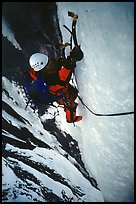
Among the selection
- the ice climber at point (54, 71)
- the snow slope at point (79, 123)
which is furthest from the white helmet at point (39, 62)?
the snow slope at point (79, 123)

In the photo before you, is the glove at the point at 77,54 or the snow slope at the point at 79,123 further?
the glove at the point at 77,54

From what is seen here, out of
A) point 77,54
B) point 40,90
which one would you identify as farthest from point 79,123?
point 77,54

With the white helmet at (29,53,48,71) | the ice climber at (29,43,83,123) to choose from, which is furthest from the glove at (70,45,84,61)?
the white helmet at (29,53,48,71)

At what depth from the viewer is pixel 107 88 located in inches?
62.1

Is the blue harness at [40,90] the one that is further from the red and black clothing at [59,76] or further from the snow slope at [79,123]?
the snow slope at [79,123]

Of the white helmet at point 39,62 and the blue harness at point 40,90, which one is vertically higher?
the white helmet at point 39,62

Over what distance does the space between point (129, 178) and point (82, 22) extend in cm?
116

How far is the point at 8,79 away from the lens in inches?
76.0

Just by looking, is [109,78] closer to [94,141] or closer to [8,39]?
[94,141]

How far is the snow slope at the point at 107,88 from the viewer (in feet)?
4.35

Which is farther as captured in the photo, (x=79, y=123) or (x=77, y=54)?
(x=79, y=123)

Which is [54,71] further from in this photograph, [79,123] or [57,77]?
[79,123]

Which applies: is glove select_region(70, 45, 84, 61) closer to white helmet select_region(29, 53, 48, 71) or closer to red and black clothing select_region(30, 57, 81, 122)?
red and black clothing select_region(30, 57, 81, 122)

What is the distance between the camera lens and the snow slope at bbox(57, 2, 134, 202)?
1325 mm
